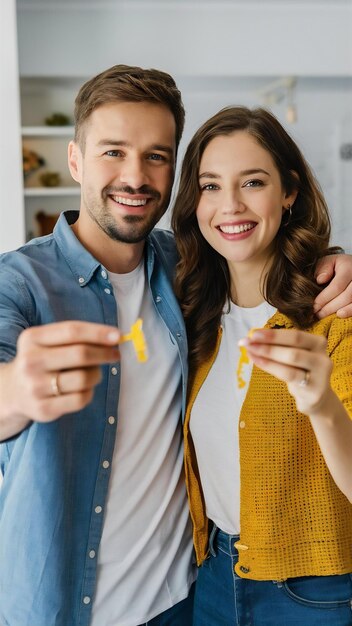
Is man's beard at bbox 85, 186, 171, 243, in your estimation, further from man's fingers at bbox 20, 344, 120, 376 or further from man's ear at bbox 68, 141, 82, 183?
man's fingers at bbox 20, 344, 120, 376

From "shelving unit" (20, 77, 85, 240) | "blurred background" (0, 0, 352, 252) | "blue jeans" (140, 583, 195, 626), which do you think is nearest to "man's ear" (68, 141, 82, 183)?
"blue jeans" (140, 583, 195, 626)

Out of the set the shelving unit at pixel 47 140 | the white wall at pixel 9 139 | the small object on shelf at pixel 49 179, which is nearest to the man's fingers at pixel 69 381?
the white wall at pixel 9 139

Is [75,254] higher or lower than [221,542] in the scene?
higher

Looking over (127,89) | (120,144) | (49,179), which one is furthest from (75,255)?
(49,179)

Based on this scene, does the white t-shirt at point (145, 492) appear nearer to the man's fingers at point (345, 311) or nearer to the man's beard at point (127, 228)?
the man's beard at point (127, 228)

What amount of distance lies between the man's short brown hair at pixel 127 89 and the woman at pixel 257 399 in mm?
114

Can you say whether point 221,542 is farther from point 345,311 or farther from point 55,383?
point 55,383

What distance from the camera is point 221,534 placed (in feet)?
4.43

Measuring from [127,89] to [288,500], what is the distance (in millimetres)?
824

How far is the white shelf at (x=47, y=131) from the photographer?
393 centimetres

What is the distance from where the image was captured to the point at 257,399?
1.29 metres

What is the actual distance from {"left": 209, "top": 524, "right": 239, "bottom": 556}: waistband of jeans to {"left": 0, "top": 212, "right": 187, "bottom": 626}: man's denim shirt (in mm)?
234

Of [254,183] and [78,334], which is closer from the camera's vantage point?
[78,334]

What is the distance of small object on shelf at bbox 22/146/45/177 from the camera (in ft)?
13.1
